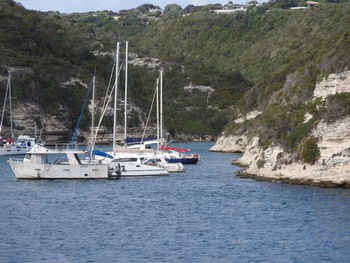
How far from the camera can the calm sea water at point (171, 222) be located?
30.9 m

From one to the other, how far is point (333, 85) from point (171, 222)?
792 inches

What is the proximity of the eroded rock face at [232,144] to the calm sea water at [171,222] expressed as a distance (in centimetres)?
4256

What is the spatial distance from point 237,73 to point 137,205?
13176 cm

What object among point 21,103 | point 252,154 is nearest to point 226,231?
point 252,154

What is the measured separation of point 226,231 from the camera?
35.8m

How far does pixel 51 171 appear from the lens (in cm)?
5562

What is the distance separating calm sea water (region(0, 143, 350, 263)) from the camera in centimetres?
3092

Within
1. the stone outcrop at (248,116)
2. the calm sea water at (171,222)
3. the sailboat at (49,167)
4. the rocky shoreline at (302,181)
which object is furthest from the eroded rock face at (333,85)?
the stone outcrop at (248,116)

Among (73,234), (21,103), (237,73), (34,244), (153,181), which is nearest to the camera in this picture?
(34,244)

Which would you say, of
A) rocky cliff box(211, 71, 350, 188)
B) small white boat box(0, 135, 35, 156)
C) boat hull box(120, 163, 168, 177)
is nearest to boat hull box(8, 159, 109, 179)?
boat hull box(120, 163, 168, 177)

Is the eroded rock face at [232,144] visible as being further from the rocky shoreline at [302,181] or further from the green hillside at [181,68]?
the rocky shoreline at [302,181]

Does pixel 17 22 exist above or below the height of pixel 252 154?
above

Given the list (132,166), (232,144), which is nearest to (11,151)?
(232,144)

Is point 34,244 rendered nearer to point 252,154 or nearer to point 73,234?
point 73,234
